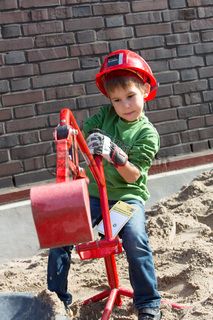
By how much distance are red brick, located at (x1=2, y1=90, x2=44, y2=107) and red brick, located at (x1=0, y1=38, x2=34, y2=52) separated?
366mm

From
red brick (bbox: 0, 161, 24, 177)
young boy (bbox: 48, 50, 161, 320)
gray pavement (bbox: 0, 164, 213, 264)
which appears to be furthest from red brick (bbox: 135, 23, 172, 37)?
young boy (bbox: 48, 50, 161, 320)

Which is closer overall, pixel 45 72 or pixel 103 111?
pixel 103 111

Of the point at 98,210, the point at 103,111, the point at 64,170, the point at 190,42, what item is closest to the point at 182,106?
the point at 190,42

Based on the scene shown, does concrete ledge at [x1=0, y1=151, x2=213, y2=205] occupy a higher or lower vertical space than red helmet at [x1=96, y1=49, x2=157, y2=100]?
lower

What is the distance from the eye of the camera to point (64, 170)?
7.20 feet

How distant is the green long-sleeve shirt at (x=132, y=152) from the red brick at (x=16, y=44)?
1.97m

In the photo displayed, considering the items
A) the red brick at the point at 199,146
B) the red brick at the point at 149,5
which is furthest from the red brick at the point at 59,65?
the red brick at the point at 199,146

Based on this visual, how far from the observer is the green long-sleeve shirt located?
2.96m

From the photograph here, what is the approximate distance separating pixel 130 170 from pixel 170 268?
3.62ft

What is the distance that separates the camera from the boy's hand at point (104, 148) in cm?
264

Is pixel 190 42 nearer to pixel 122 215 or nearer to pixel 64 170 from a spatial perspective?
pixel 122 215

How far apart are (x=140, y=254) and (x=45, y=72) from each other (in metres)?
2.52

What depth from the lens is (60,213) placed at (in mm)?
2055

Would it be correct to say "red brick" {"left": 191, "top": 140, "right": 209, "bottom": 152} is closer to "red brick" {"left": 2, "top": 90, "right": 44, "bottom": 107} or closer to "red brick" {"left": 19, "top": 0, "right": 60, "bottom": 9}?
"red brick" {"left": 2, "top": 90, "right": 44, "bottom": 107}
